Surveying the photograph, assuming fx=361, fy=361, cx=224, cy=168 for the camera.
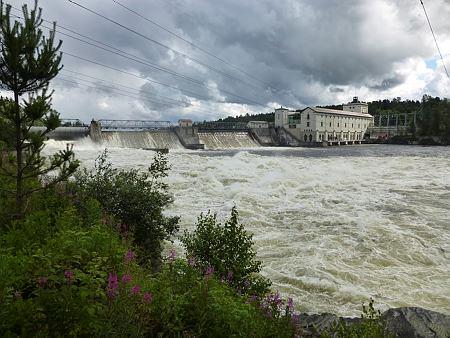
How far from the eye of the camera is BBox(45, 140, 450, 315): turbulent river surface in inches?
351

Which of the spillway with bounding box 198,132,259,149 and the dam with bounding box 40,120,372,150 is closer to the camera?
the dam with bounding box 40,120,372,150

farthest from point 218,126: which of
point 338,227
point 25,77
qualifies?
point 25,77

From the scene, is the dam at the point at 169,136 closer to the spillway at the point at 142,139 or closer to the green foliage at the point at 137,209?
the spillway at the point at 142,139

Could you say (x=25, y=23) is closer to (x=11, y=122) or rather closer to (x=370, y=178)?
(x=11, y=122)

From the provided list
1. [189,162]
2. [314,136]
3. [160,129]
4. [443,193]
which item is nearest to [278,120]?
[314,136]

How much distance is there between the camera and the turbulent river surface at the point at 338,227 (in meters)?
8.91

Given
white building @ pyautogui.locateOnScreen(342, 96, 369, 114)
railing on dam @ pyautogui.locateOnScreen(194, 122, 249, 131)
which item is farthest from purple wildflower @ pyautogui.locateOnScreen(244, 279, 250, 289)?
white building @ pyautogui.locateOnScreen(342, 96, 369, 114)

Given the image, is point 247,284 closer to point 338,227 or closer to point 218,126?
point 338,227

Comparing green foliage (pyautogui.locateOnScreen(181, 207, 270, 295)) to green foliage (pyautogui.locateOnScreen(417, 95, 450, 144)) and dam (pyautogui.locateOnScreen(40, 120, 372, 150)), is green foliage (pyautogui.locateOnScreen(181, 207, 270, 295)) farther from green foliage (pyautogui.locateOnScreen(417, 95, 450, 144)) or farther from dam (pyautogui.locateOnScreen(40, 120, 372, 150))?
green foliage (pyautogui.locateOnScreen(417, 95, 450, 144))

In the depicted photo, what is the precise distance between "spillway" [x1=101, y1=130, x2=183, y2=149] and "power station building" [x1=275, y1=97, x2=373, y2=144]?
44.5 m

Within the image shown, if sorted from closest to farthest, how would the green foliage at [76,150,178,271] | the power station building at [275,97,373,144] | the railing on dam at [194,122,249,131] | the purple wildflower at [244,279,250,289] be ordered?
the purple wildflower at [244,279,250,289]
the green foliage at [76,150,178,271]
the railing on dam at [194,122,249,131]
the power station building at [275,97,373,144]

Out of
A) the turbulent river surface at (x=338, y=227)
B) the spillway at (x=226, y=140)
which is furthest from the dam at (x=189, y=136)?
the turbulent river surface at (x=338, y=227)

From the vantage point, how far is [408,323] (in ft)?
19.0

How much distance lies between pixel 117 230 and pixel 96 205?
2.27 feet
